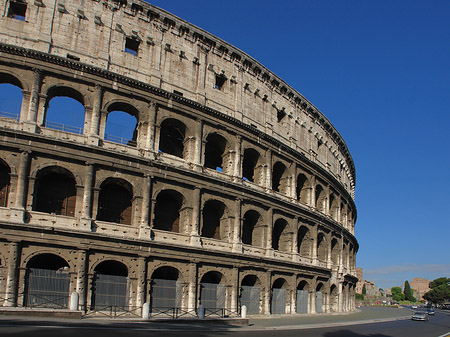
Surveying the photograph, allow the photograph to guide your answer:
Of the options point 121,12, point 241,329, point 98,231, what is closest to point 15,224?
point 98,231

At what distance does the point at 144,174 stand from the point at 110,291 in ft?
21.3

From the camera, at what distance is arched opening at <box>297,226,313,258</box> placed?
36263mm

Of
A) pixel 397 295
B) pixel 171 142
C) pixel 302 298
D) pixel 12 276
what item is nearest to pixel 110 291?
pixel 12 276

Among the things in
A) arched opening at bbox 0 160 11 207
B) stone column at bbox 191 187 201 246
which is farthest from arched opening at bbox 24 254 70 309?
stone column at bbox 191 187 201 246

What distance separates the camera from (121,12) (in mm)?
26922

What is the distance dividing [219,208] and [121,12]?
13.6 m

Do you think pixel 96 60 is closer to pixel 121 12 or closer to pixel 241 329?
pixel 121 12

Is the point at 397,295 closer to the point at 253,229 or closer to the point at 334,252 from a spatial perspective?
the point at 334,252

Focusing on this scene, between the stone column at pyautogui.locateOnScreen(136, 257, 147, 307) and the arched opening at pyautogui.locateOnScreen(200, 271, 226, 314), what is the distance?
13.0 ft

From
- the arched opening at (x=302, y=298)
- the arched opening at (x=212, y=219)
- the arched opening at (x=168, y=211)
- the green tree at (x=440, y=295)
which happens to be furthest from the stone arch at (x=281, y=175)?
the green tree at (x=440, y=295)

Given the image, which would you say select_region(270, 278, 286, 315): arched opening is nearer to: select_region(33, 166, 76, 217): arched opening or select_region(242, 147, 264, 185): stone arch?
select_region(242, 147, 264, 185): stone arch

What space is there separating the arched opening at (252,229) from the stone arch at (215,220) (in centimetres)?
228

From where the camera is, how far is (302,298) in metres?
34.0

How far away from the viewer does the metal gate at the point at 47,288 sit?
21.0 metres
